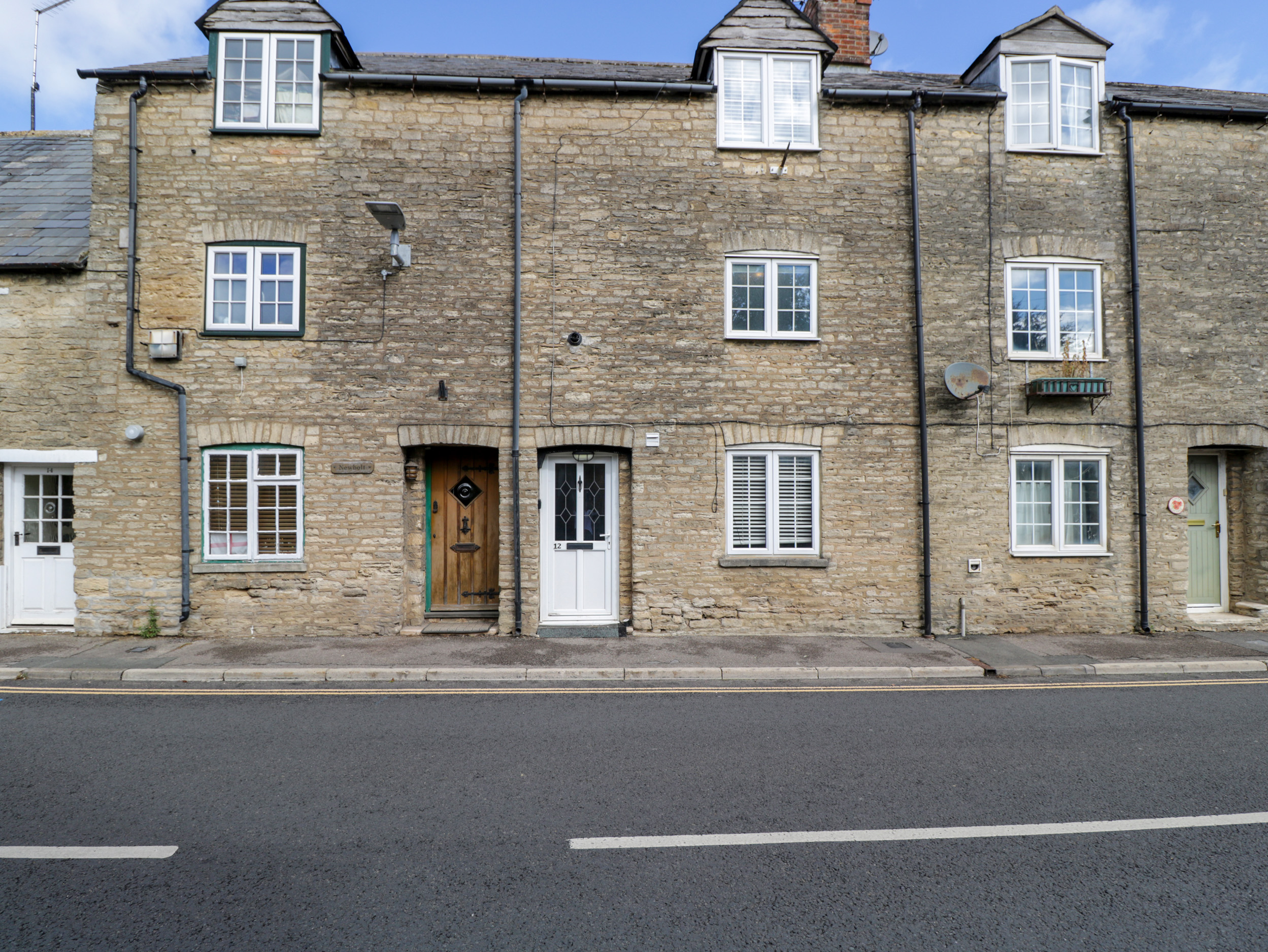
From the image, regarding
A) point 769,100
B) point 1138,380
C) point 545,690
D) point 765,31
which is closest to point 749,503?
point 545,690

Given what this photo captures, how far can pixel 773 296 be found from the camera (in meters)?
10.2

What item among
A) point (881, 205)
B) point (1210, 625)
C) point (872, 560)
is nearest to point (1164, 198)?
point (881, 205)

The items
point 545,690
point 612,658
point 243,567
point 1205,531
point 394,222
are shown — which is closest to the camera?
point 545,690

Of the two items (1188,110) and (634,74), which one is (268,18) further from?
(1188,110)

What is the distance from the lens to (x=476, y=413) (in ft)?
32.6

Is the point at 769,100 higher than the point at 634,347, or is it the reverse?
the point at 769,100

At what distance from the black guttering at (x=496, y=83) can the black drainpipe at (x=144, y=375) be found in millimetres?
2942

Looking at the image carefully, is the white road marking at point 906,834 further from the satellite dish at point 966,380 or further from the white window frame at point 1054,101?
the white window frame at point 1054,101

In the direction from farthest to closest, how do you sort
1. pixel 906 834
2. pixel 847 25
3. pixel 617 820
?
pixel 847 25
pixel 617 820
pixel 906 834

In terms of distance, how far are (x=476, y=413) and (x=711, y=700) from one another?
528cm

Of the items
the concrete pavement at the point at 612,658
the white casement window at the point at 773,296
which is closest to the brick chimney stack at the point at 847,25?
the white casement window at the point at 773,296

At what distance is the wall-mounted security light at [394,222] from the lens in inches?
346

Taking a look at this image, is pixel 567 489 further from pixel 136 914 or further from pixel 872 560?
pixel 136 914

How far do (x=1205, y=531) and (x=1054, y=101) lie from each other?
7247 mm
